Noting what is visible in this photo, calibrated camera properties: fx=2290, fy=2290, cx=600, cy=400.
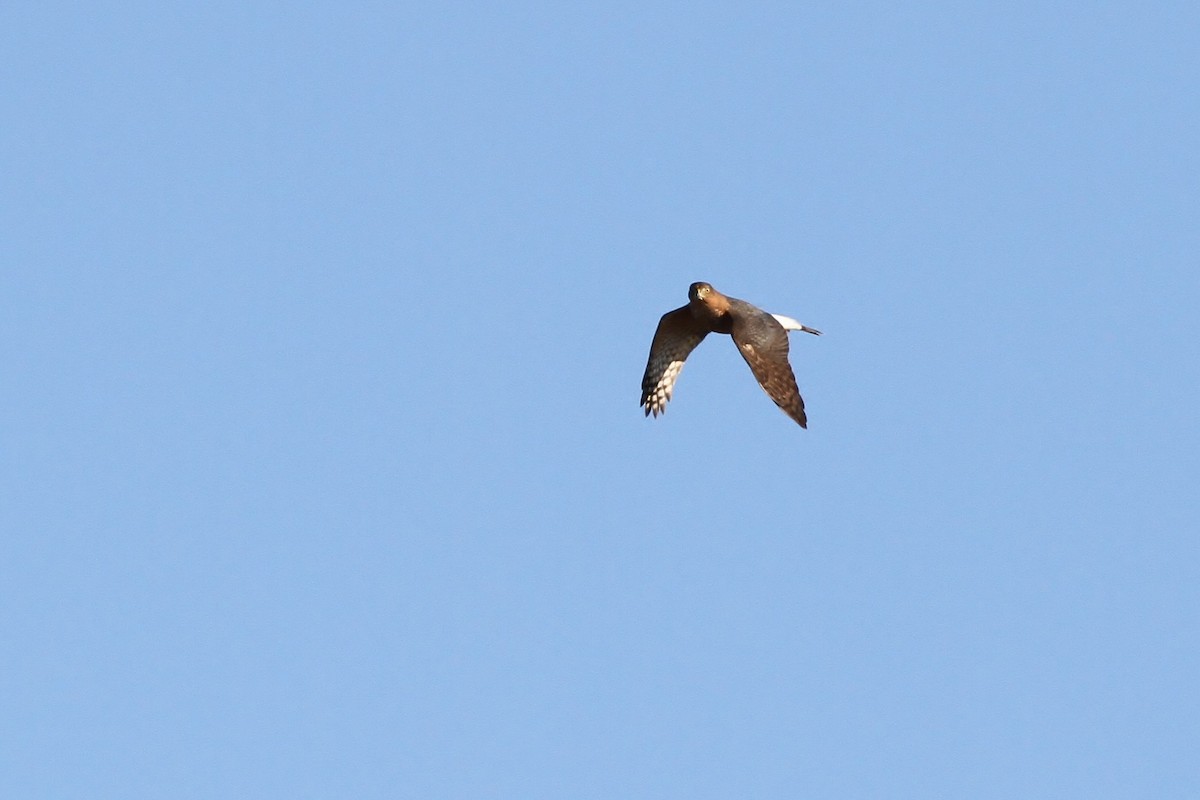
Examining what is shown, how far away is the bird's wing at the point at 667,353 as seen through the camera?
29.9 m

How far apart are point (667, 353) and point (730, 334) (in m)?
1.57

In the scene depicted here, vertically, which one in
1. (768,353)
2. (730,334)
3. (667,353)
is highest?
(667,353)

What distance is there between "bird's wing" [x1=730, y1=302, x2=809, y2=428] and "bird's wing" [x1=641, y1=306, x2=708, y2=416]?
1236 millimetres

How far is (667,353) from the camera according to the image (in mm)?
30547

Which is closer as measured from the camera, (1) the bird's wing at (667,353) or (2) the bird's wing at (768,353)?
(2) the bird's wing at (768,353)

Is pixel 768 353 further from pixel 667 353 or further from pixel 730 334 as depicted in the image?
pixel 667 353

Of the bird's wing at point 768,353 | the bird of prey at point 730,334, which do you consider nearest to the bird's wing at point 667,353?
the bird of prey at point 730,334

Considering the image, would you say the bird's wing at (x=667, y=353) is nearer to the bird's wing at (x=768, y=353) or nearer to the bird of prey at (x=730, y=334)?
the bird of prey at (x=730, y=334)

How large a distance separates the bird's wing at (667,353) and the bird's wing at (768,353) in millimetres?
1236

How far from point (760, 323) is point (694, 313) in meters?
1.35

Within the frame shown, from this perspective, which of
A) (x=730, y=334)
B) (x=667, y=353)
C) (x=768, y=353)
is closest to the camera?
(x=768, y=353)

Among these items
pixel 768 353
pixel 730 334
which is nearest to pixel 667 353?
pixel 730 334

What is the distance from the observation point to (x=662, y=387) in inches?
1213

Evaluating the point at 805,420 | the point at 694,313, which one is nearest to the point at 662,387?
the point at 694,313
